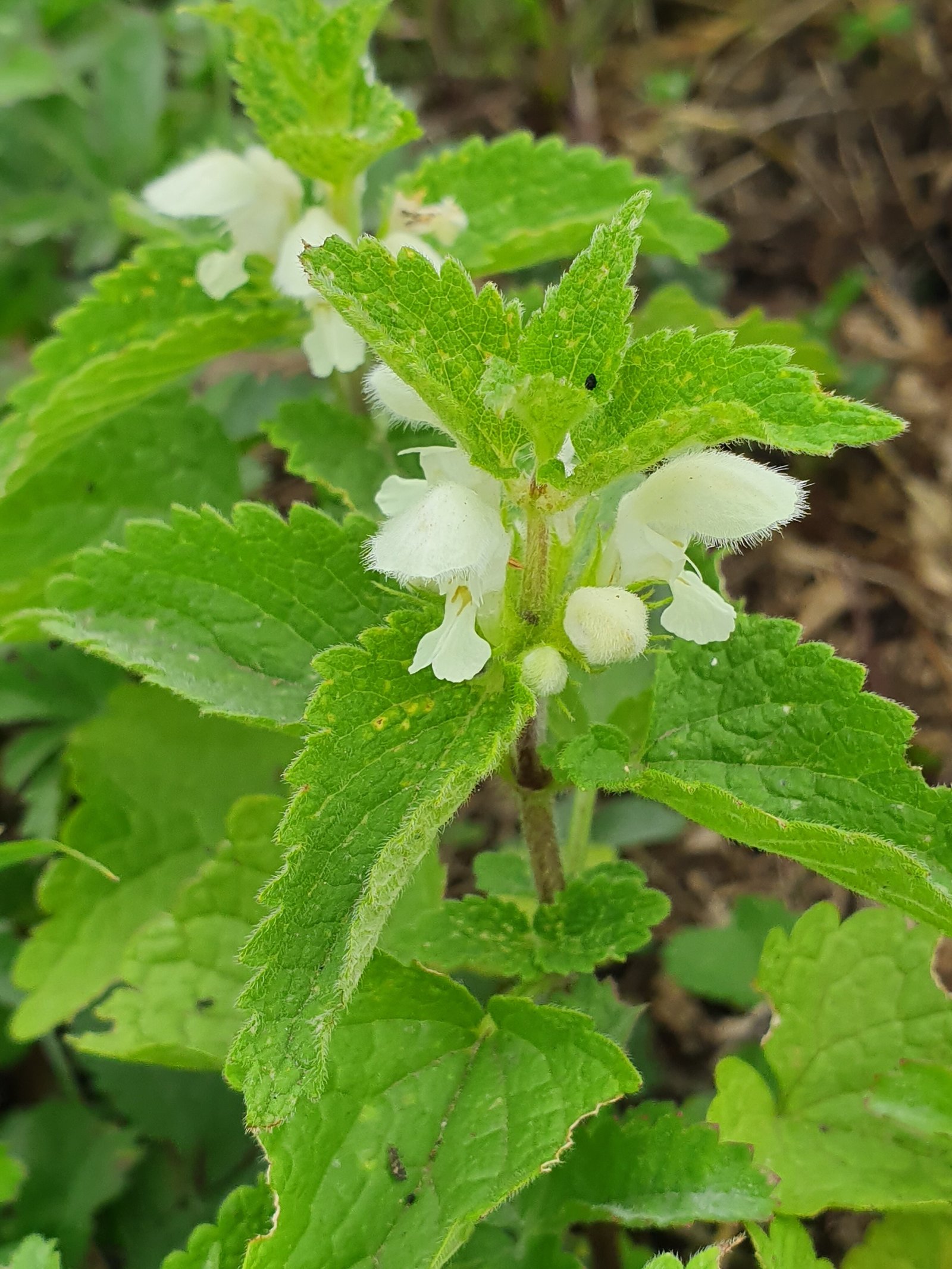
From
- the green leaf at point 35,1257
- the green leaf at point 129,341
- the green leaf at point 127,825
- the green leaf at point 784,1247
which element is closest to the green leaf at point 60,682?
the green leaf at point 127,825

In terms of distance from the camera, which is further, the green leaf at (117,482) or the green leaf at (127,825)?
the green leaf at (117,482)

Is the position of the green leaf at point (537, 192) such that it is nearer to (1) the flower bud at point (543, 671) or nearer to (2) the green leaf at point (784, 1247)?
(1) the flower bud at point (543, 671)

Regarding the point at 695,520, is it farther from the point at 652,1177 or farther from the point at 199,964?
the point at 199,964

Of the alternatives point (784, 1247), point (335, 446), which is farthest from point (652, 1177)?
point (335, 446)

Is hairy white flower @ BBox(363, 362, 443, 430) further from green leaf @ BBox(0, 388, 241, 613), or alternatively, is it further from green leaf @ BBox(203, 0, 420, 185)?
green leaf @ BBox(0, 388, 241, 613)

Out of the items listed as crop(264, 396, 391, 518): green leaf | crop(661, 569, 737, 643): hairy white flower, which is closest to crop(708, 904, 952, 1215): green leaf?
crop(661, 569, 737, 643): hairy white flower
